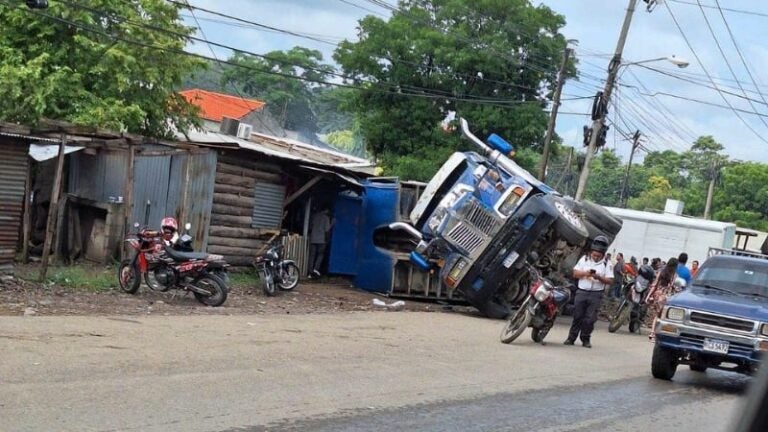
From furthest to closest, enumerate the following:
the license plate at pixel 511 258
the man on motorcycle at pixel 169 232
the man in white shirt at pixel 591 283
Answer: the license plate at pixel 511 258, the man on motorcycle at pixel 169 232, the man in white shirt at pixel 591 283

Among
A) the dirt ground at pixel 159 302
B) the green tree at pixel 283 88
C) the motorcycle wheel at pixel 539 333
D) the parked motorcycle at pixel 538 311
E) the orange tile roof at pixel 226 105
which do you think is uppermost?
the green tree at pixel 283 88

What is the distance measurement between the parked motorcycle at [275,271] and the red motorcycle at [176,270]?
2.50 meters

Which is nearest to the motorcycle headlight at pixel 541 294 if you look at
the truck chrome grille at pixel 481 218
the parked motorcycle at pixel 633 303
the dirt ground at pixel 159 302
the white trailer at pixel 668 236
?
the truck chrome grille at pixel 481 218

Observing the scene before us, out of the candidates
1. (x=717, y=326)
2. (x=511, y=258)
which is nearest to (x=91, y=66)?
(x=511, y=258)

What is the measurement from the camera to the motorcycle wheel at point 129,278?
14.7 meters

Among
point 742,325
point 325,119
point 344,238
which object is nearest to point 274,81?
point 325,119

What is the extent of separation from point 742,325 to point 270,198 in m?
12.1

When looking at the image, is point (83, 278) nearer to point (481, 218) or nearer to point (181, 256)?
point (181, 256)

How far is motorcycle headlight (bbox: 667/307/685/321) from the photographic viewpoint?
11641mm

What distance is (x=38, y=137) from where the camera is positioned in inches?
582

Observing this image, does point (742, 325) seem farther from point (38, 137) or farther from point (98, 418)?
point (38, 137)

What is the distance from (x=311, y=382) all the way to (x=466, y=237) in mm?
9201

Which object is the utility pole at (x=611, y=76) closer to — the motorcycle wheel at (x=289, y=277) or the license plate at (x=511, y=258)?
the license plate at (x=511, y=258)

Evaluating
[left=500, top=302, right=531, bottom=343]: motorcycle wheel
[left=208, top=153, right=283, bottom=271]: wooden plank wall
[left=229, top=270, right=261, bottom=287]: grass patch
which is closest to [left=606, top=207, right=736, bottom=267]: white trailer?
[left=208, top=153, right=283, bottom=271]: wooden plank wall
